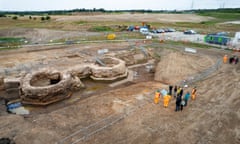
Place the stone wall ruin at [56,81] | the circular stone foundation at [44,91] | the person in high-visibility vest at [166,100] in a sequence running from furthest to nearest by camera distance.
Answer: the stone wall ruin at [56,81] < the circular stone foundation at [44,91] < the person in high-visibility vest at [166,100]

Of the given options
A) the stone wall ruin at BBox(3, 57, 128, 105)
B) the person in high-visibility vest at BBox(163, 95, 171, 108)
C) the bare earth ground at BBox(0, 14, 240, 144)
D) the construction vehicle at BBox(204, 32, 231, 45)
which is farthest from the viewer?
the construction vehicle at BBox(204, 32, 231, 45)

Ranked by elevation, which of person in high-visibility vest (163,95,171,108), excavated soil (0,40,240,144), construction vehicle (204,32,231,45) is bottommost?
excavated soil (0,40,240,144)

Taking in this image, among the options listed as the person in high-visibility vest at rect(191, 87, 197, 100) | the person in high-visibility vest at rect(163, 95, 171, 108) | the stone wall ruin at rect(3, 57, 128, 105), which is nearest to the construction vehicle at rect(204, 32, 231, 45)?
the stone wall ruin at rect(3, 57, 128, 105)

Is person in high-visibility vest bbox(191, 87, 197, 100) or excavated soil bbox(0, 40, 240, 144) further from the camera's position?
person in high-visibility vest bbox(191, 87, 197, 100)

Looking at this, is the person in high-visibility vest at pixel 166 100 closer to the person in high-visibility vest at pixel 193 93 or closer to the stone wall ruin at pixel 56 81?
the person in high-visibility vest at pixel 193 93

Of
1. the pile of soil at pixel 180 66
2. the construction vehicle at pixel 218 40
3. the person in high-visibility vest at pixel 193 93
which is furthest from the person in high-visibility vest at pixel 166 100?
the construction vehicle at pixel 218 40

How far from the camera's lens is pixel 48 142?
820cm

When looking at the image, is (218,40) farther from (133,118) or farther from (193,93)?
(133,118)

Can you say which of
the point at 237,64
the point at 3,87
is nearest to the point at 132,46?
the point at 237,64

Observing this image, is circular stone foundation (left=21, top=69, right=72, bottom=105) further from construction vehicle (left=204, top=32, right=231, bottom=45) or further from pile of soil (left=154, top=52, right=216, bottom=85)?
construction vehicle (left=204, top=32, right=231, bottom=45)

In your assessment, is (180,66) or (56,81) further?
(180,66)

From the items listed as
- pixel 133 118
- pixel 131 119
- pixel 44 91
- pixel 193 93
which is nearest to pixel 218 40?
pixel 193 93

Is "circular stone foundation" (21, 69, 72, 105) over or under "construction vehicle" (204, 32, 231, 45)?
under

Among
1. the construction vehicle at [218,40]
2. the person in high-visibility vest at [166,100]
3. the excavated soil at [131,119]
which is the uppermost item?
the construction vehicle at [218,40]
